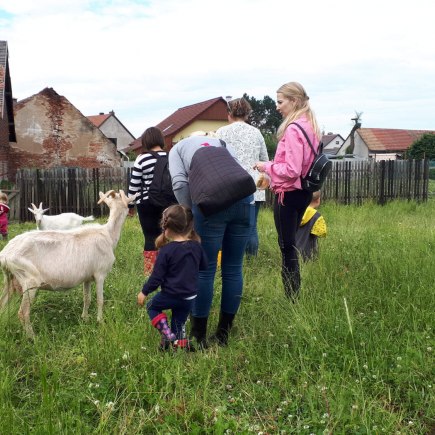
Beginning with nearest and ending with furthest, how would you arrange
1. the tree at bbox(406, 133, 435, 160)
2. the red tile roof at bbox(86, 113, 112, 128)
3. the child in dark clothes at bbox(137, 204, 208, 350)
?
the child in dark clothes at bbox(137, 204, 208, 350)
the tree at bbox(406, 133, 435, 160)
the red tile roof at bbox(86, 113, 112, 128)

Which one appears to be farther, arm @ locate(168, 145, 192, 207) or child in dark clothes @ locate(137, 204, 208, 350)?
arm @ locate(168, 145, 192, 207)

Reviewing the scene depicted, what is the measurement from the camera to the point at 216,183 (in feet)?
11.3

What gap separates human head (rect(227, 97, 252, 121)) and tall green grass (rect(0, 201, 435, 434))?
1871mm

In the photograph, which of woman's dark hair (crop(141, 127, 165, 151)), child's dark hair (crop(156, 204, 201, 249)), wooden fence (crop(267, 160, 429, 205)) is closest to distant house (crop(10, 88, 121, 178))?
wooden fence (crop(267, 160, 429, 205))

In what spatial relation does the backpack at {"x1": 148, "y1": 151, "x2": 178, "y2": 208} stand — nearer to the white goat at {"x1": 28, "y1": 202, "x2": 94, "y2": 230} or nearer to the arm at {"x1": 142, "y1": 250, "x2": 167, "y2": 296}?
the arm at {"x1": 142, "y1": 250, "x2": 167, "y2": 296}

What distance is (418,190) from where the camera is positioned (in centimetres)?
1630

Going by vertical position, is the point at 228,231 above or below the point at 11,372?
above

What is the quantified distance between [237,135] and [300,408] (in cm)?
331

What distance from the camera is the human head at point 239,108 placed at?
17.6 feet

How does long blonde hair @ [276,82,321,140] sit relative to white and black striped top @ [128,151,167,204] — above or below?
above

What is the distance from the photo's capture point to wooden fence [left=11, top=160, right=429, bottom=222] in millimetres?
14320

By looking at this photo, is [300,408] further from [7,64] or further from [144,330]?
[7,64]

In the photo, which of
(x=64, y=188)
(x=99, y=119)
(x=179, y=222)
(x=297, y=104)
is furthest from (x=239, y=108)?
(x=99, y=119)

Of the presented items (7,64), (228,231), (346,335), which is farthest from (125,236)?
(7,64)
